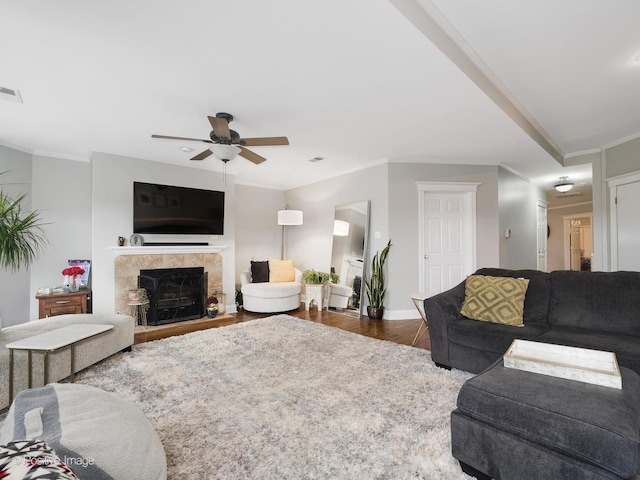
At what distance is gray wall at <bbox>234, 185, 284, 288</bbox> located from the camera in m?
6.09

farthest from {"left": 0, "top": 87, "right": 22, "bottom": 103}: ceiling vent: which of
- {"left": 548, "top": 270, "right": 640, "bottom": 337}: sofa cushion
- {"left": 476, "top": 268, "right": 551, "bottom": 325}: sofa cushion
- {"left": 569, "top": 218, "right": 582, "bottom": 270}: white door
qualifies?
{"left": 569, "top": 218, "right": 582, "bottom": 270}: white door

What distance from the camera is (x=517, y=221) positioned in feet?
18.1

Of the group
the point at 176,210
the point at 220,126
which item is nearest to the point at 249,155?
the point at 220,126

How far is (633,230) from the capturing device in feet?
13.2

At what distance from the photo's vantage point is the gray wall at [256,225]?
6086mm

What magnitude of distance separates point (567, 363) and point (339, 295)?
12.4 feet

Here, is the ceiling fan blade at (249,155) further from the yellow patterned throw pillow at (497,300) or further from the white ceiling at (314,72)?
the yellow patterned throw pillow at (497,300)

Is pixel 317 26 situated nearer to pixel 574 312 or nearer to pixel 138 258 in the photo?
pixel 574 312

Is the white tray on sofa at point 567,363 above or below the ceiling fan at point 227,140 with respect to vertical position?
below

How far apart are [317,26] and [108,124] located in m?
2.80

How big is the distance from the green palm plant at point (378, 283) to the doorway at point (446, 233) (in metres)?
0.62

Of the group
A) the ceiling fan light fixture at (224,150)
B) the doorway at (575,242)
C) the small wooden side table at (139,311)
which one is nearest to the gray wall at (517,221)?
the doorway at (575,242)

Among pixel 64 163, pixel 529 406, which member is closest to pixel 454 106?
pixel 529 406

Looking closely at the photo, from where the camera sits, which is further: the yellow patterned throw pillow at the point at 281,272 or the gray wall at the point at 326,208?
the yellow patterned throw pillow at the point at 281,272
